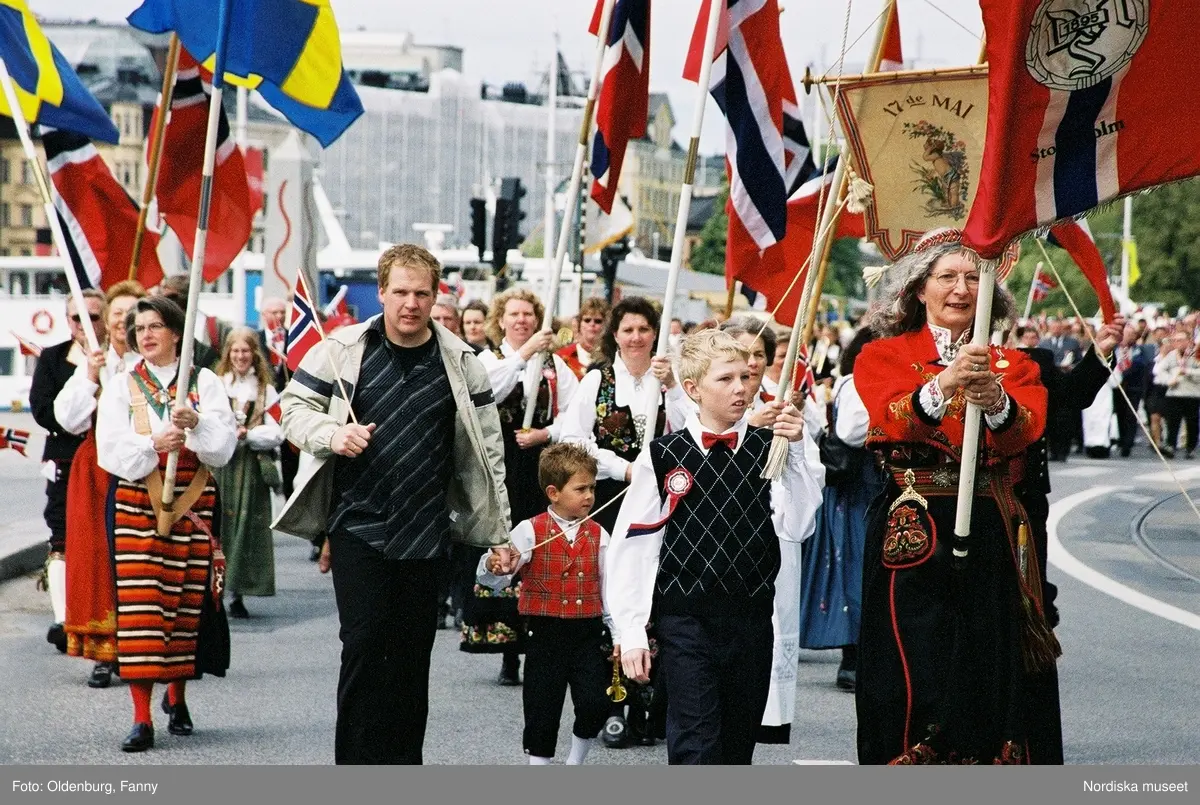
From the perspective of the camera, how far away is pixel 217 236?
12.2 meters

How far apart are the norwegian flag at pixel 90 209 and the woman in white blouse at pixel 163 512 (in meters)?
3.19

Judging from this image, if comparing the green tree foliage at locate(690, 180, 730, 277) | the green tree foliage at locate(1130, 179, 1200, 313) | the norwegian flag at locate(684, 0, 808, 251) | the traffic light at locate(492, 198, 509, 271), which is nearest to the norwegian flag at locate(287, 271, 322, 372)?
the norwegian flag at locate(684, 0, 808, 251)

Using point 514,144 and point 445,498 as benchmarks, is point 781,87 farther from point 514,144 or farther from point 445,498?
point 514,144

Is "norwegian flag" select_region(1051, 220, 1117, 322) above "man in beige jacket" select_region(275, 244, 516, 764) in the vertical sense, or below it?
above

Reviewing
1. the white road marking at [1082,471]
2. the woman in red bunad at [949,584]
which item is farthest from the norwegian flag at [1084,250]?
the white road marking at [1082,471]

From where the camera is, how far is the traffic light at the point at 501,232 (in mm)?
26531

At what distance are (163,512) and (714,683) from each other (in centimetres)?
323

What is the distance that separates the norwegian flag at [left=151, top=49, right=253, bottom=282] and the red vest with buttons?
485 cm

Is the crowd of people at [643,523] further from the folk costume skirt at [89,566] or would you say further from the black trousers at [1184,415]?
the black trousers at [1184,415]

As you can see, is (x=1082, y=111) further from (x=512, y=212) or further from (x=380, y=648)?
(x=512, y=212)

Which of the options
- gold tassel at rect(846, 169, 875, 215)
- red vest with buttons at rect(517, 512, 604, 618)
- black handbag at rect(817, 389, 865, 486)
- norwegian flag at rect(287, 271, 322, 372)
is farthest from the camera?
black handbag at rect(817, 389, 865, 486)

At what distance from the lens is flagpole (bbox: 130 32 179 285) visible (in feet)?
35.1

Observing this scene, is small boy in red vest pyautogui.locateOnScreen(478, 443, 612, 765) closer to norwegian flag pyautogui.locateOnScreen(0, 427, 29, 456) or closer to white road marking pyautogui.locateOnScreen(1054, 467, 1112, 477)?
norwegian flag pyautogui.locateOnScreen(0, 427, 29, 456)
